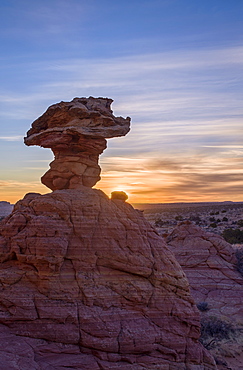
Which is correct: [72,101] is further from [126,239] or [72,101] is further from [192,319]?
[192,319]

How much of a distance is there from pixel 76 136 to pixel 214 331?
346 inches

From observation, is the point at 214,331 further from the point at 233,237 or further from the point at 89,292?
the point at 233,237

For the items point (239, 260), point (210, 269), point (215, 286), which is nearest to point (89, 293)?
point (215, 286)

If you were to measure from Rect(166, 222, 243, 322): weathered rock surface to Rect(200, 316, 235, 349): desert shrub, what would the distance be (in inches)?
51.2

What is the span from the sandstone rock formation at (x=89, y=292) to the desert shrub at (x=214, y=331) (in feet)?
13.6

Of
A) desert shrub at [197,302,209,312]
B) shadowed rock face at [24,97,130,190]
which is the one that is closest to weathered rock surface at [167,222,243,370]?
desert shrub at [197,302,209,312]

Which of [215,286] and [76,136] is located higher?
[76,136]

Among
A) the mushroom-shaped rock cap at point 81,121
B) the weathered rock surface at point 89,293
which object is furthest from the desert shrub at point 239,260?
the mushroom-shaped rock cap at point 81,121

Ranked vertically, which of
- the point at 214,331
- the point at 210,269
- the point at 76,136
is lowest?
the point at 214,331

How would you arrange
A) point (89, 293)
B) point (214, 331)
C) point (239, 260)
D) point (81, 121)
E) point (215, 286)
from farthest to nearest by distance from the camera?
1. point (239, 260)
2. point (215, 286)
3. point (214, 331)
4. point (81, 121)
5. point (89, 293)

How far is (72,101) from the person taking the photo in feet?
34.8

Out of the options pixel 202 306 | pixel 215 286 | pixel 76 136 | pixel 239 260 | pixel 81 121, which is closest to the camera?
pixel 81 121

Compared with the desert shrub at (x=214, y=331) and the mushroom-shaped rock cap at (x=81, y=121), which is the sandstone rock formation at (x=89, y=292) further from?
the desert shrub at (x=214, y=331)

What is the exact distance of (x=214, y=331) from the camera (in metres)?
13.2
